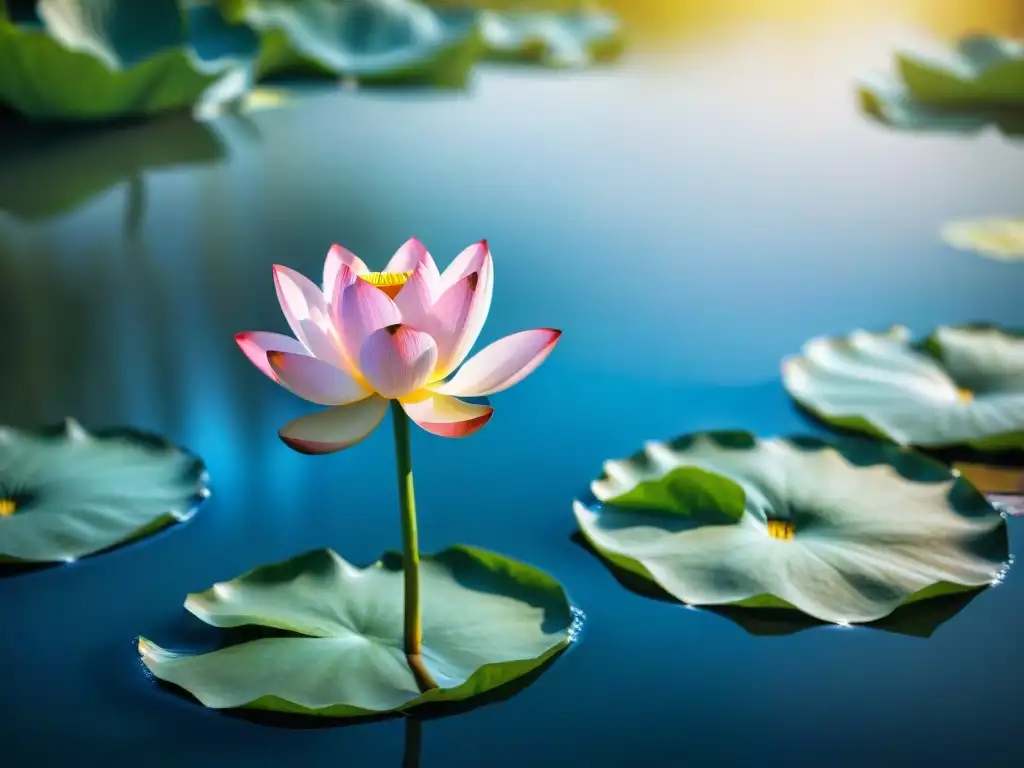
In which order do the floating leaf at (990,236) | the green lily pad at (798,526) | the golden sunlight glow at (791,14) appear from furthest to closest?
1. the golden sunlight glow at (791,14)
2. the floating leaf at (990,236)
3. the green lily pad at (798,526)

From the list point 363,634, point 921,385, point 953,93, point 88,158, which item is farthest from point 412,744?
point 953,93

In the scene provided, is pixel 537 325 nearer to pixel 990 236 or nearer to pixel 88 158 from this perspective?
pixel 990 236

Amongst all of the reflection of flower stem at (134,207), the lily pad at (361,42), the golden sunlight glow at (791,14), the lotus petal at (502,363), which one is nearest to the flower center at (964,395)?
the lotus petal at (502,363)

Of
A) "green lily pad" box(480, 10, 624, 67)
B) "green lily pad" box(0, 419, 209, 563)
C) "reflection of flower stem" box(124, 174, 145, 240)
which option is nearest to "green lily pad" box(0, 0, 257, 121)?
"reflection of flower stem" box(124, 174, 145, 240)

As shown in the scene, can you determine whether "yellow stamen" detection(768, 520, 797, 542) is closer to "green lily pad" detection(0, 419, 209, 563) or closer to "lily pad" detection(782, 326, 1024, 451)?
"lily pad" detection(782, 326, 1024, 451)

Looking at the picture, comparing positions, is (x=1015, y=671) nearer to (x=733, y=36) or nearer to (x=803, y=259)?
(x=803, y=259)

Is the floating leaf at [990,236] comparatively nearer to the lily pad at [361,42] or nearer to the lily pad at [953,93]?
the lily pad at [953,93]
